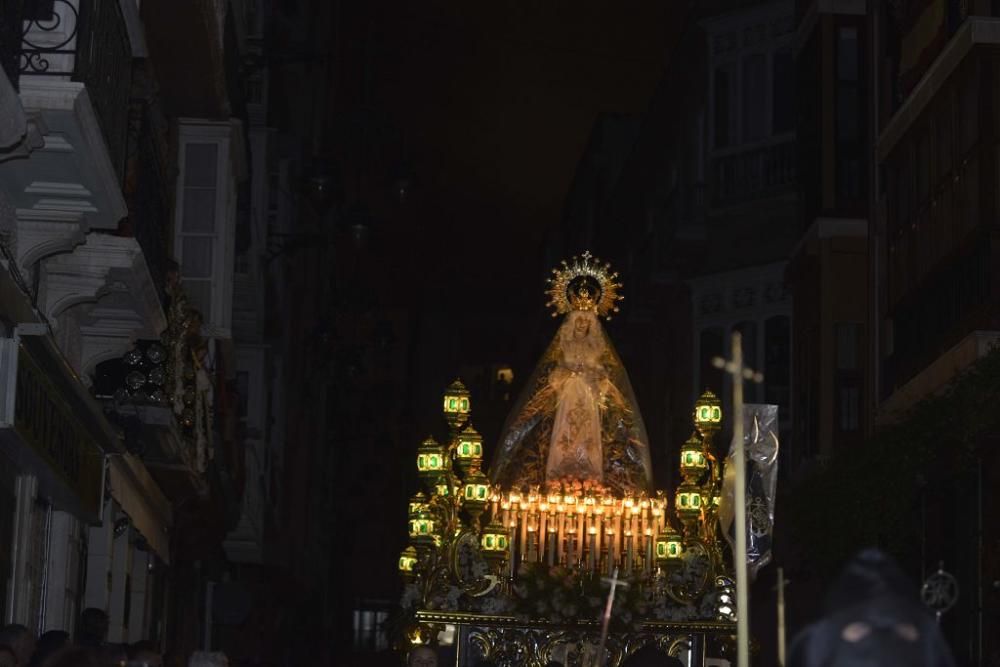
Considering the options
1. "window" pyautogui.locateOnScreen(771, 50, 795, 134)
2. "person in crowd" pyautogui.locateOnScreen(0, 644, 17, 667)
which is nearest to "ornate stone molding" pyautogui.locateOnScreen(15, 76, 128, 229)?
"person in crowd" pyautogui.locateOnScreen(0, 644, 17, 667)

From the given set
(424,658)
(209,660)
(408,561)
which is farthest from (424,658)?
(408,561)

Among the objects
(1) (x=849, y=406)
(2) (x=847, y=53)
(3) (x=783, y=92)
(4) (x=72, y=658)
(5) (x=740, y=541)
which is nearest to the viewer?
(5) (x=740, y=541)

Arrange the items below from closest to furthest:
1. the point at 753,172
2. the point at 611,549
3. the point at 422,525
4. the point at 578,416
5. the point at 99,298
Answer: the point at 99,298, the point at 611,549, the point at 422,525, the point at 578,416, the point at 753,172

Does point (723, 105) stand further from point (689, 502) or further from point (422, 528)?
point (422, 528)

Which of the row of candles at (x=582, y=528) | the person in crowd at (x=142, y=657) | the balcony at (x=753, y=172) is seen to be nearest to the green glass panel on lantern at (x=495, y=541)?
the row of candles at (x=582, y=528)

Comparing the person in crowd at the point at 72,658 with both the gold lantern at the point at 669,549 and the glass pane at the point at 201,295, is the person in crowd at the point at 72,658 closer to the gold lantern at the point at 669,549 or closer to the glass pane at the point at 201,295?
the gold lantern at the point at 669,549

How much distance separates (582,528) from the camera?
1952 cm

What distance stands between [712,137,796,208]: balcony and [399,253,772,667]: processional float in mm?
13022

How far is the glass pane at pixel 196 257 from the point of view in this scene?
2494 centimetres

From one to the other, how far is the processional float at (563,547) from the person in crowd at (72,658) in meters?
8.69

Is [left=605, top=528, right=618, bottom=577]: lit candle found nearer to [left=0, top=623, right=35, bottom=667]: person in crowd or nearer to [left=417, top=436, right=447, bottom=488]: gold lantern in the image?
[left=417, top=436, right=447, bottom=488]: gold lantern

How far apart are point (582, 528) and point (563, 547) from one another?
9.4 inches

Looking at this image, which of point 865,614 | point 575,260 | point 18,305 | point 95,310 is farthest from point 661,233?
point 865,614

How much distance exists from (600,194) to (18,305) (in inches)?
1657
